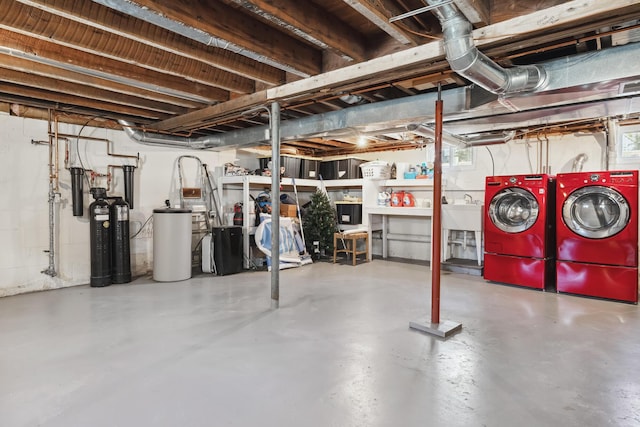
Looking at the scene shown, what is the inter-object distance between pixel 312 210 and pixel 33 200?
14.1 ft

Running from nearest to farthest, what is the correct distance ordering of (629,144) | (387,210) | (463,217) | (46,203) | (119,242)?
1. (46,203)
2. (119,242)
3. (629,144)
4. (463,217)
5. (387,210)

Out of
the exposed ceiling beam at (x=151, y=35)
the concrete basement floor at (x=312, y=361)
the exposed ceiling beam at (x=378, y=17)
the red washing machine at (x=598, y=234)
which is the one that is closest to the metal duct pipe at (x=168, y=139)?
the concrete basement floor at (x=312, y=361)

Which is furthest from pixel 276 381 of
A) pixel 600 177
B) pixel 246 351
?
pixel 600 177

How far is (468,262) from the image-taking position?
6113 mm

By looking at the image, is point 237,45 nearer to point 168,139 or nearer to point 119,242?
point 168,139

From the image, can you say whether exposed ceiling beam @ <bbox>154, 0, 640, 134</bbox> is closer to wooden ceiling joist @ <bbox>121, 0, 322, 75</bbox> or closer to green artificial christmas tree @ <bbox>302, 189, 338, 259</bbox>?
wooden ceiling joist @ <bbox>121, 0, 322, 75</bbox>

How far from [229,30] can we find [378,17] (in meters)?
1.11

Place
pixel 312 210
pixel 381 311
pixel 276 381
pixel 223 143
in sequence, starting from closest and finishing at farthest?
pixel 276 381, pixel 381 311, pixel 223 143, pixel 312 210

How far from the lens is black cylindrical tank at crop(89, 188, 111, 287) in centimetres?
477

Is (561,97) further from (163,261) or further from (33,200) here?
(33,200)

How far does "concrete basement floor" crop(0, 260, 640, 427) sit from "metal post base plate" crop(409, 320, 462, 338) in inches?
2.7

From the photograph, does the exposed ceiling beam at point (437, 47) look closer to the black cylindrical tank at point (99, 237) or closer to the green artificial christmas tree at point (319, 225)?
the black cylindrical tank at point (99, 237)

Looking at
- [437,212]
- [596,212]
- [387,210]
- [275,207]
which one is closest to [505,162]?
[596,212]

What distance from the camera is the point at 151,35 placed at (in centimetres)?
273
